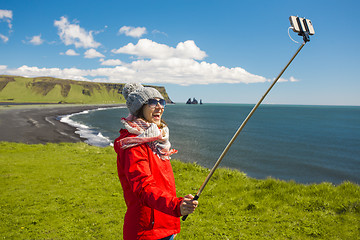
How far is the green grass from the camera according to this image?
618 cm

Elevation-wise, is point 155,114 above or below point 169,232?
above

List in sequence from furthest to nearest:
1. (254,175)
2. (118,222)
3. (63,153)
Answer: (254,175) < (63,153) < (118,222)

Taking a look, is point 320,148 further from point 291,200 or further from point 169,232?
point 169,232

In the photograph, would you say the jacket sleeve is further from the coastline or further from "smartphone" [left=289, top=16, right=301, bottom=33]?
the coastline

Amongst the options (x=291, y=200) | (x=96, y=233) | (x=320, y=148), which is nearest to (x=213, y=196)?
(x=291, y=200)

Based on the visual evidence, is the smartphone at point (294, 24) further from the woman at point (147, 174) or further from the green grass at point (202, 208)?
the green grass at point (202, 208)

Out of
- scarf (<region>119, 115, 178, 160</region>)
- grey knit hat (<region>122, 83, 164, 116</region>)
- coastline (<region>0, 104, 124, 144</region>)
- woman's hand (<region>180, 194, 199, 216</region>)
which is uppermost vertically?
grey knit hat (<region>122, 83, 164, 116</region>)

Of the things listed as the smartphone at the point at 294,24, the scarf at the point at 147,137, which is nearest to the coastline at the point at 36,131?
the scarf at the point at 147,137

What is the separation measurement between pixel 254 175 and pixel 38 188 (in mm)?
22471

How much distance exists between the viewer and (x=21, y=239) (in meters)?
5.88

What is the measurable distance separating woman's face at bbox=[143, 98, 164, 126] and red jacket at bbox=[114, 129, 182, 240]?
1.03 feet

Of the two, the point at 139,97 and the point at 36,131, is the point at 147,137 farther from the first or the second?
the point at 36,131

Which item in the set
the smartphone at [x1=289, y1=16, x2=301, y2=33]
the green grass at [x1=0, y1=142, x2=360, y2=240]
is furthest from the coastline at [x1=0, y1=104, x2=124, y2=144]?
the smartphone at [x1=289, y1=16, x2=301, y2=33]

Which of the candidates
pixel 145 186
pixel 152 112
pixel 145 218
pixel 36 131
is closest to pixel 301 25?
pixel 152 112
